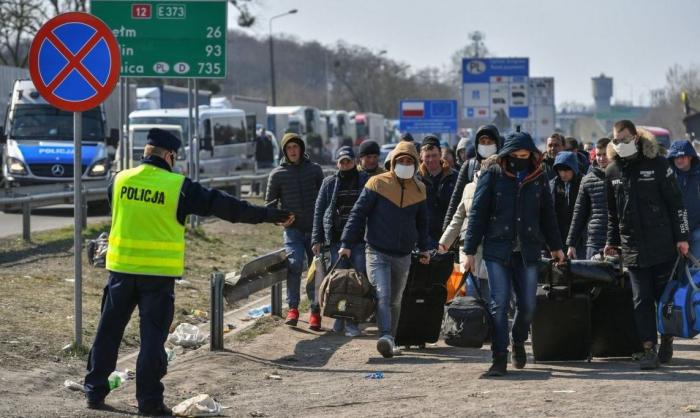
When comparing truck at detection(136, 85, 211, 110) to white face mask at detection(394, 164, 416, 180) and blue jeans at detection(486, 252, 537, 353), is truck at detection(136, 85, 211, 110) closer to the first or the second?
white face mask at detection(394, 164, 416, 180)

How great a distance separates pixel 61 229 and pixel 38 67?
12.6 m

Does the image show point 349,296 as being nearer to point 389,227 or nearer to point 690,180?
point 389,227

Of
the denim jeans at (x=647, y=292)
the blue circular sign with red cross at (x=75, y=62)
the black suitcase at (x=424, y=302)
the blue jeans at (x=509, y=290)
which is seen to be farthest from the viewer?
the black suitcase at (x=424, y=302)

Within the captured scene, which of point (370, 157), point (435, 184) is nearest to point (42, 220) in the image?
point (435, 184)

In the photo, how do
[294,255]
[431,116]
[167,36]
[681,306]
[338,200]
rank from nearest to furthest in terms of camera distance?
[681,306], [338,200], [294,255], [167,36], [431,116]

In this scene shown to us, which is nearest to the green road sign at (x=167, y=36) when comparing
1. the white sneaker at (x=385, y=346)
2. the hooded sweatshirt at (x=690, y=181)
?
the hooded sweatshirt at (x=690, y=181)

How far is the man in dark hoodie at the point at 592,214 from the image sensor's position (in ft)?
40.7

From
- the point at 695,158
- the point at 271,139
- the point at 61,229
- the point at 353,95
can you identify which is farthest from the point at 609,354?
the point at 353,95

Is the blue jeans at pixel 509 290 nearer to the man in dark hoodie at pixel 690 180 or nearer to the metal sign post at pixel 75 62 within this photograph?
the man in dark hoodie at pixel 690 180

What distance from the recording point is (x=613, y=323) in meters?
11.3

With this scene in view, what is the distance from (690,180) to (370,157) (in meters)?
2.72

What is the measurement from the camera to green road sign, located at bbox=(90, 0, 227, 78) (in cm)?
2212

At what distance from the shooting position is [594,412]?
8.55 m

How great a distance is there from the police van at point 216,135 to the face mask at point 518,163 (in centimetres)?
2508
